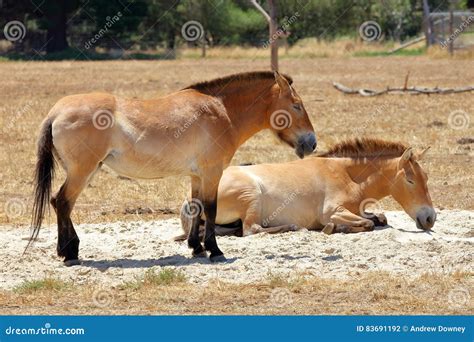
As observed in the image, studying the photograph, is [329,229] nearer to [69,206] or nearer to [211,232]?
[211,232]

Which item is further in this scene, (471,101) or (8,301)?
(471,101)

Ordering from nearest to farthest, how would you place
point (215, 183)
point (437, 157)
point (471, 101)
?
point (215, 183), point (437, 157), point (471, 101)

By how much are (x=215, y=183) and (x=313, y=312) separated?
8.70 feet

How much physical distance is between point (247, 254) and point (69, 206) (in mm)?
1870

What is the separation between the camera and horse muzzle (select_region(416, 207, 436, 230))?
1173cm

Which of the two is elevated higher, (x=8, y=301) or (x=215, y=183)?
(x=215, y=183)

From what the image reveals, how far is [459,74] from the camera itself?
36125 mm

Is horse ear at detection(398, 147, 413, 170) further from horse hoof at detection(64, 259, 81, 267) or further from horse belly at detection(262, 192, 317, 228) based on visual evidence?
horse hoof at detection(64, 259, 81, 267)

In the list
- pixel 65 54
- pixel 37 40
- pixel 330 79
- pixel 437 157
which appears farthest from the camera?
pixel 37 40

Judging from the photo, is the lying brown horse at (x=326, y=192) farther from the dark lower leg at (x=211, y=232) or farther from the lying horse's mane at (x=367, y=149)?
the dark lower leg at (x=211, y=232)

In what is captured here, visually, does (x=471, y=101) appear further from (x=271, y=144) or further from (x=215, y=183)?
(x=215, y=183)

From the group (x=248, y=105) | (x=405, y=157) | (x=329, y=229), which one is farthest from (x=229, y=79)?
(x=405, y=157)

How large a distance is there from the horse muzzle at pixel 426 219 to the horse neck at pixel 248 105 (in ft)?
6.80

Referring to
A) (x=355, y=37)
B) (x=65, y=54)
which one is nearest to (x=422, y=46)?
(x=355, y=37)
